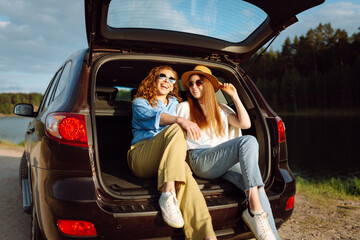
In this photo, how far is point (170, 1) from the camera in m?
2.20

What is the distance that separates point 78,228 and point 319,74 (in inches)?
2482

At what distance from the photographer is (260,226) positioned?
76.0 inches

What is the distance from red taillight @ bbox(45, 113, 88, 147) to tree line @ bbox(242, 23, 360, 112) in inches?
1951

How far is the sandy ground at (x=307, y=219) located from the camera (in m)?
3.01

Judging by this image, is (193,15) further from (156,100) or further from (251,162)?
(251,162)

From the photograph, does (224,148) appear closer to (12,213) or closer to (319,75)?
(12,213)

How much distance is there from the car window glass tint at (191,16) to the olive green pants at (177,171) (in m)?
0.85

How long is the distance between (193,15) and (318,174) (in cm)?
1340

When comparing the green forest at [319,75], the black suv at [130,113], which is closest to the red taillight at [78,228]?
the black suv at [130,113]

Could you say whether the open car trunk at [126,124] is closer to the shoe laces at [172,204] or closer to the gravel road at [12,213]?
the shoe laces at [172,204]

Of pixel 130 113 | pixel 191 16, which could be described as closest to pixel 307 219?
pixel 130 113

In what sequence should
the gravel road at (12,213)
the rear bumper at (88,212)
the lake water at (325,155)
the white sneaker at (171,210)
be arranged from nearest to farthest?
the rear bumper at (88,212) < the white sneaker at (171,210) < the gravel road at (12,213) < the lake water at (325,155)

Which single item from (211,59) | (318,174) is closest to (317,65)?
(318,174)

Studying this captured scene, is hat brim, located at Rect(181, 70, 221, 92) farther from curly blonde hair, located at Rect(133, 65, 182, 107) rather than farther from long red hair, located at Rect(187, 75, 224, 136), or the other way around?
curly blonde hair, located at Rect(133, 65, 182, 107)
